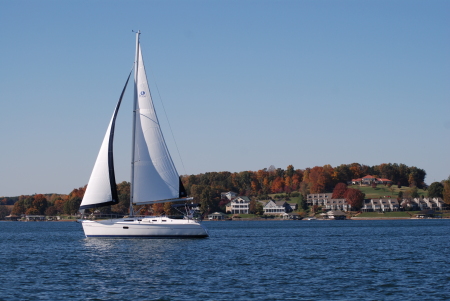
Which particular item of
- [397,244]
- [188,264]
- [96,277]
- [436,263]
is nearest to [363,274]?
[436,263]

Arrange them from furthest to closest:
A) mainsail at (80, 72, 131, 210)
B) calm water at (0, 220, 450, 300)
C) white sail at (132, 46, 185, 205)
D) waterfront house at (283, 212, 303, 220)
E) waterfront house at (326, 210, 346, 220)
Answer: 1. waterfront house at (283, 212, 303, 220)
2. waterfront house at (326, 210, 346, 220)
3. white sail at (132, 46, 185, 205)
4. mainsail at (80, 72, 131, 210)
5. calm water at (0, 220, 450, 300)

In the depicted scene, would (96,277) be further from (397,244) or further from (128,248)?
(397,244)

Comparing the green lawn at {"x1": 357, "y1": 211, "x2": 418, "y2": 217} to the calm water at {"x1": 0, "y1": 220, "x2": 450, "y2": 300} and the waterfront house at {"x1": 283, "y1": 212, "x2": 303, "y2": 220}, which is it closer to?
the waterfront house at {"x1": 283, "y1": 212, "x2": 303, "y2": 220}

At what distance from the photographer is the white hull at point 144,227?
2096 inches

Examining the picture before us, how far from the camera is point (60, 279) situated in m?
32.4

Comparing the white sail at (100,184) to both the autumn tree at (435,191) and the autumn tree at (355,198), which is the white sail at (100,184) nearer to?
the autumn tree at (355,198)

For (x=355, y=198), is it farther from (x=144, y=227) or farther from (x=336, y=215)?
(x=144, y=227)

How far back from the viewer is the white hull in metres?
53.2

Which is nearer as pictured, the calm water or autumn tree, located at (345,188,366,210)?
the calm water

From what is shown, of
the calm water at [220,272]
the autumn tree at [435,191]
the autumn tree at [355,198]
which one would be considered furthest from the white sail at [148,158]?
the autumn tree at [435,191]

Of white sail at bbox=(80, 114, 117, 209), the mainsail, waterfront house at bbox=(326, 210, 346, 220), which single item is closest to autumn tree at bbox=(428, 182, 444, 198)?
waterfront house at bbox=(326, 210, 346, 220)

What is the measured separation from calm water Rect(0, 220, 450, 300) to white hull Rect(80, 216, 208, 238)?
1852 millimetres

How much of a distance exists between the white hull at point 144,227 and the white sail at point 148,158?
1.94 meters

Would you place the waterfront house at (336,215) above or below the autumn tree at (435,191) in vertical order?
below
